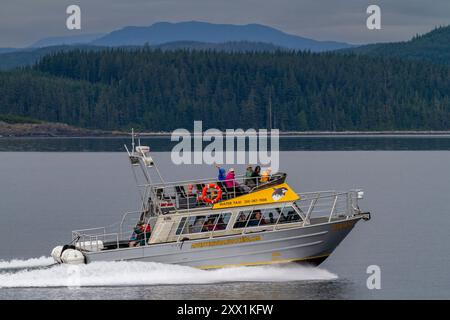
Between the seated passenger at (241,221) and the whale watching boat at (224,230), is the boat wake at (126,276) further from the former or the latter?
the seated passenger at (241,221)

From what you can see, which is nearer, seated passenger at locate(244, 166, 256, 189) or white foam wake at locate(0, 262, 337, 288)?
white foam wake at locate(0, 262, 337, 288)

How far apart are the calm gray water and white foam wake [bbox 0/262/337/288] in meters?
0.04

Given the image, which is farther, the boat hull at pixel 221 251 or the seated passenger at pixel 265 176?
the seated passenger at pixel 265 176

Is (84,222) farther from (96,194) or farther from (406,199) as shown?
(406,199)

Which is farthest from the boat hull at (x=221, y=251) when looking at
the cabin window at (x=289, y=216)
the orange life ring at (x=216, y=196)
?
the orange life ring at (x=216, y=196)

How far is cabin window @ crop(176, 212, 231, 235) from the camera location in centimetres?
3859

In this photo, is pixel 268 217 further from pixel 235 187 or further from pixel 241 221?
pixel 235 187

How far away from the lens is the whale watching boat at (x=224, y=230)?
125ft

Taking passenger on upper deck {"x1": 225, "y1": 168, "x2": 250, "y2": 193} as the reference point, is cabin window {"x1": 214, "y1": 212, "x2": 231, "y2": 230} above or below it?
below

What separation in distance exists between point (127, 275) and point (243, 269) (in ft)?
13.5

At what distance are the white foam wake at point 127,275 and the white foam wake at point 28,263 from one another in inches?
143

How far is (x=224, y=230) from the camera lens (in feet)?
126

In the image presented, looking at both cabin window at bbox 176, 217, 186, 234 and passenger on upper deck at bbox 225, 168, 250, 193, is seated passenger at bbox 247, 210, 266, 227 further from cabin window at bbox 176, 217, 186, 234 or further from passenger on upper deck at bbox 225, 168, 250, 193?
cabin window at bbox 176, 217, 186, 234

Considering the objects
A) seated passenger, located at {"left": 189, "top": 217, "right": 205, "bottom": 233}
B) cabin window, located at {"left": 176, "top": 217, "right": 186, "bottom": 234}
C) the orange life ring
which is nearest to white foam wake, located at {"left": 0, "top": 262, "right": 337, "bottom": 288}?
cabin window, located at {"left": 176, "top": 217, "right": 186, "bottom": 234}
